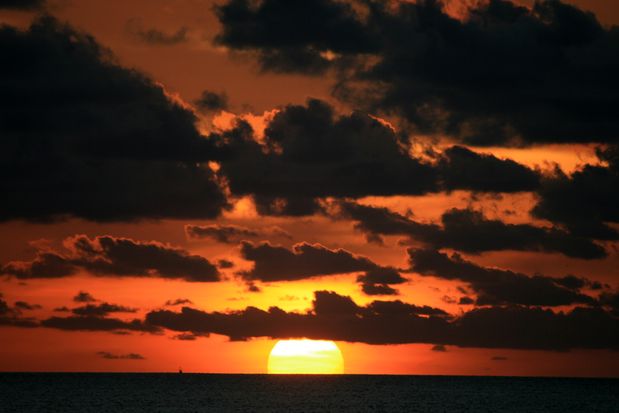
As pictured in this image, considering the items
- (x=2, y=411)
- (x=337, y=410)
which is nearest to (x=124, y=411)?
(x=2, y=411)

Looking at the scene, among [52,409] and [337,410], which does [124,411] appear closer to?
[52,409]

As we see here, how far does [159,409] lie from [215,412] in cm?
1538

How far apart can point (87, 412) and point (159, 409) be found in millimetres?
14415

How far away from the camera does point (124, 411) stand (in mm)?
191375

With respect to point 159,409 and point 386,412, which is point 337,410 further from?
point 159,409

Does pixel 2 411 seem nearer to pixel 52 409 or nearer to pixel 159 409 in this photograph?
pixel 52 409

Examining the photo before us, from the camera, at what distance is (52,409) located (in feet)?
645

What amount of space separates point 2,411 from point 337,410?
61318 millimetres

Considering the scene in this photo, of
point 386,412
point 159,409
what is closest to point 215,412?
point 159,409

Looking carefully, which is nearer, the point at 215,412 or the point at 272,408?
the point at 215,412

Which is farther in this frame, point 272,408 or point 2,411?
point 272,408

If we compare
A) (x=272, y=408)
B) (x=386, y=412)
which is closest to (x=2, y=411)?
(x=272, y=408)

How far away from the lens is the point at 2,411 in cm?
18738

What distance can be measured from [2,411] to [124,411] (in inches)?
851
